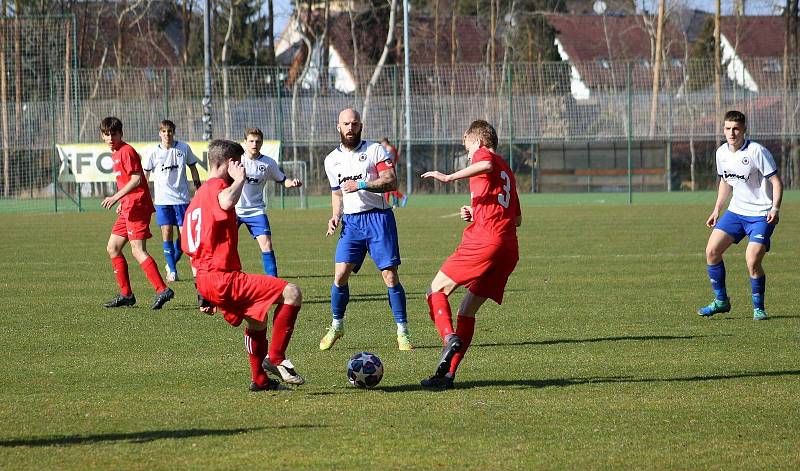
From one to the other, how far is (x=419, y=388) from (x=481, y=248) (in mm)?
1046

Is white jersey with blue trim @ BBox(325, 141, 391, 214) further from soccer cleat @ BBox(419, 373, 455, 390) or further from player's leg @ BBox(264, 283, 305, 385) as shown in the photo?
soccer cleat @ BBox(419, 373, 455, 390)

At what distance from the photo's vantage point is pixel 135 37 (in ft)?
176

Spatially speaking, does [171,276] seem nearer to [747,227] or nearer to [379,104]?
[747,227]

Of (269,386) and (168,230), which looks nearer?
(269,386)

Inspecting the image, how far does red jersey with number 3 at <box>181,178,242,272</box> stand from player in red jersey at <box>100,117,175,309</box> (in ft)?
16.0

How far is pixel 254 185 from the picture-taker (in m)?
13.8

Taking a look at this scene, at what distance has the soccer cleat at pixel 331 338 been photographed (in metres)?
9.50

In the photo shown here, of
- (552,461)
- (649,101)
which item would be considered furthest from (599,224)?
(552,461)

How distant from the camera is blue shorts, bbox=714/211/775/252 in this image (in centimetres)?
1125

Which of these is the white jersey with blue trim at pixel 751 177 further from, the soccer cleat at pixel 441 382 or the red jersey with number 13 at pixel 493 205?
the soccer cleat at pixel 441 382

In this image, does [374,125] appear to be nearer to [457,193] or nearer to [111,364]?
[457,193]

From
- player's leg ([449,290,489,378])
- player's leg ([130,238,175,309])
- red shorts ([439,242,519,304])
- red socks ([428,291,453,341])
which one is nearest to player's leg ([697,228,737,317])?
red shorts ([439,242,519,304])

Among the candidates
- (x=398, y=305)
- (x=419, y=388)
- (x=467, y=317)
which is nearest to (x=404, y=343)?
(x=398, y=305)

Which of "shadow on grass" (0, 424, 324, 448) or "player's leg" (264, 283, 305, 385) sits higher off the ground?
"player's leg" (264, 283, 305, 385)
